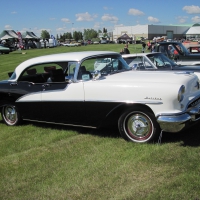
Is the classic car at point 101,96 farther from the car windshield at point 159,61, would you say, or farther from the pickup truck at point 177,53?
the pickup truck at point 177,53

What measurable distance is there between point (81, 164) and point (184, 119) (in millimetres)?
1611

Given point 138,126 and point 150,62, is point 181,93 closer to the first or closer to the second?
point 138,126

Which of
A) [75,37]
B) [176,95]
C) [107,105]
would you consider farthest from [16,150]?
[75,37]

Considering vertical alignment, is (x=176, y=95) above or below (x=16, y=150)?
above

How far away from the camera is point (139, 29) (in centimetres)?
14000

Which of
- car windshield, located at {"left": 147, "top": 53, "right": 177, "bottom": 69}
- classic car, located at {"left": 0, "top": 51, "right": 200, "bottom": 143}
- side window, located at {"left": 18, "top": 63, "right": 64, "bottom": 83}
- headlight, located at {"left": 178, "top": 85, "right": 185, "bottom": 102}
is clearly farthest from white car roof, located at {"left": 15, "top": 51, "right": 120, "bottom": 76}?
car windshield, located at {"left": 147, "top": 53, "right": 177, "bottom": 69}

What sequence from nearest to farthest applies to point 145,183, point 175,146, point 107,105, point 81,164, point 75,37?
1. point 145,183
2. point 81,164
3. point 175,146
4. point 107,105
5. point 75,37

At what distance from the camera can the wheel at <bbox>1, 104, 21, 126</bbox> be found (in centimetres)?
612

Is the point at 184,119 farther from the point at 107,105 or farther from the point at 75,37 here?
the point at 75,37

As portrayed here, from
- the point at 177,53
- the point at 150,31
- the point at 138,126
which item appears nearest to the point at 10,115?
the point at 138,126

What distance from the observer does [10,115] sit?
6.27 meters

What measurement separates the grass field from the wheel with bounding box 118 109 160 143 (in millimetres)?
137

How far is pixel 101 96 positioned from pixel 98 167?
127 centimetres

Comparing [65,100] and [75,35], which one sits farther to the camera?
[75,35]
